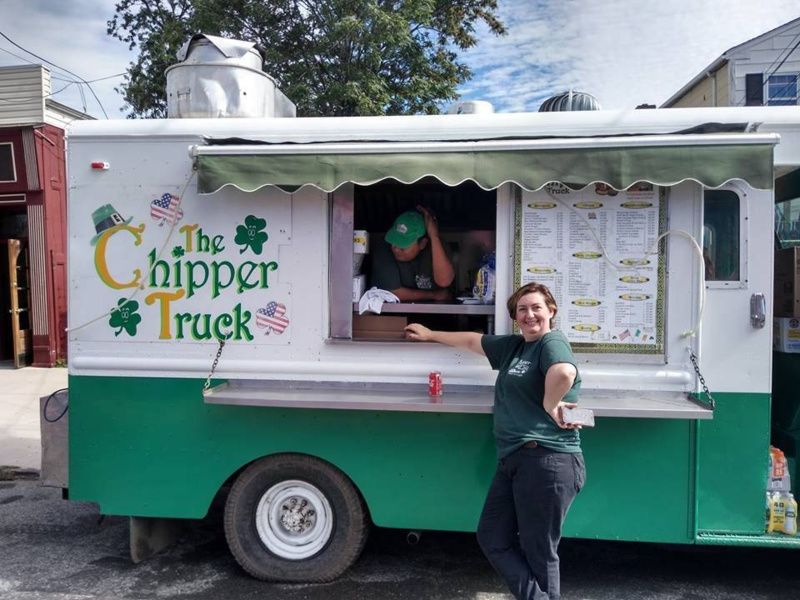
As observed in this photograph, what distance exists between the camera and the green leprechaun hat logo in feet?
12.6

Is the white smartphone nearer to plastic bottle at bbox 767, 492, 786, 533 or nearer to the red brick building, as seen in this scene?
plastic bottle at bbox 767, 492, 786, 533

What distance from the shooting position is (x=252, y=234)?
12.4 ft

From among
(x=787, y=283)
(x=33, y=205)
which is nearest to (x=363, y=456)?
(x=787, y=283)

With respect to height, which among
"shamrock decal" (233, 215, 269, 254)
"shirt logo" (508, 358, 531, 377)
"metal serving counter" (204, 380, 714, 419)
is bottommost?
"metal serving counter" (204, 380, 714, 419)

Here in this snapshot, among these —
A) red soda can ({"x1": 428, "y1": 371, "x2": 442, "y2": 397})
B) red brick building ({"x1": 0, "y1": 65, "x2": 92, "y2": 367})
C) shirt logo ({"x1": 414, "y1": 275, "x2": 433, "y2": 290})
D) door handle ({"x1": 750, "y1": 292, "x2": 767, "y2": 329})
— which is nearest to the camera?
door handle ({"x1": 750, "y1": 292, "x2": 767, "y2": 329})

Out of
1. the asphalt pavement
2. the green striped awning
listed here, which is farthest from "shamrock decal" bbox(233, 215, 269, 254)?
the asphalt pavement

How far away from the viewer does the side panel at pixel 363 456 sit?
3512 mm

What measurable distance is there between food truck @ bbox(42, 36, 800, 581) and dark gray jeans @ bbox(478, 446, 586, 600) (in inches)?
16.1

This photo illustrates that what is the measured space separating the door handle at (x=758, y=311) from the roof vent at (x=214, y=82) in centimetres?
306

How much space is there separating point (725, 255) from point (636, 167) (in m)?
0.74

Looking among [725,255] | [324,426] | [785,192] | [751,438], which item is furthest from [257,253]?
[785,192]

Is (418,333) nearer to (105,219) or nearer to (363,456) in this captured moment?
(363,456)

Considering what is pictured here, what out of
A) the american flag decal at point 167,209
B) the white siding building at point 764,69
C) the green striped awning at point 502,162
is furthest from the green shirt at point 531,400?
the white siding building at point 764,69

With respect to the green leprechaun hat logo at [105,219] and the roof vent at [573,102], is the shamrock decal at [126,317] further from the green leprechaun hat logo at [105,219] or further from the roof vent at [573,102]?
the roof vent at [573,102]
